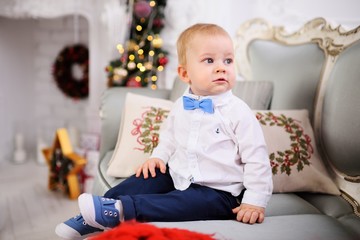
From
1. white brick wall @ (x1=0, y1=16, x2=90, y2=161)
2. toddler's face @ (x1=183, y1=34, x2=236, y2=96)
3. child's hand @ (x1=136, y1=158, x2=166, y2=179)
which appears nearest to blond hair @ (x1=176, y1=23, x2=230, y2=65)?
toddler's face @ (x1=183, y1=34, x2=236, y2=96)

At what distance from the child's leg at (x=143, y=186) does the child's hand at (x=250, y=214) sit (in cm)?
29

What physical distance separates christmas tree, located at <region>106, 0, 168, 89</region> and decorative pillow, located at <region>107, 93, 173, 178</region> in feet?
4.83

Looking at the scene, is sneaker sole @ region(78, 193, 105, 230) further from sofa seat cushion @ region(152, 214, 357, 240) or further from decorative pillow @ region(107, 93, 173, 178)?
decorative pillow @ region(107, 93, 173, 178)

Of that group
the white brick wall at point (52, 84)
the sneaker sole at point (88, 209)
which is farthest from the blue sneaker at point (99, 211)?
the white brick wall at point (52, 84)

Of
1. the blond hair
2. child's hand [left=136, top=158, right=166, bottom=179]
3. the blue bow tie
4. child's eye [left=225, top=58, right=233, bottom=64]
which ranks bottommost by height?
child's hand [left=136, top=158, right=166, bottom=179]

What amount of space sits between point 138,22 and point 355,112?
2.33 meters

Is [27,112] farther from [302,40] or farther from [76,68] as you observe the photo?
[302,40]

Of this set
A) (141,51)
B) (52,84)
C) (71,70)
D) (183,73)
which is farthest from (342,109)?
(52,84)

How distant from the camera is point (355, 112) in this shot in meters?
1.33

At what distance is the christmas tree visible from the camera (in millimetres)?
3162

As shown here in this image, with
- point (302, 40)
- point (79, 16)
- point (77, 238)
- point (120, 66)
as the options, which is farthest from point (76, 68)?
point (77, 238)

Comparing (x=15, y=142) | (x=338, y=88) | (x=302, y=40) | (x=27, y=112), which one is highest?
(x=302, y=40)

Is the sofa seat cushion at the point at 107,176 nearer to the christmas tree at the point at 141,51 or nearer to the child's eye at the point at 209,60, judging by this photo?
the child's eye at the point at 209,60

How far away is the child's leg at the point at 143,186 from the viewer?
122 cm
